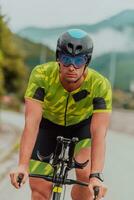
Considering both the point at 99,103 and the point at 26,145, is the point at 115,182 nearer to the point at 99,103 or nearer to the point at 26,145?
the point at 99,103

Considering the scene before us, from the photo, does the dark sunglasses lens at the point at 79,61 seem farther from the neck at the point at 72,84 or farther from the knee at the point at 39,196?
the knee at the point at 39,196

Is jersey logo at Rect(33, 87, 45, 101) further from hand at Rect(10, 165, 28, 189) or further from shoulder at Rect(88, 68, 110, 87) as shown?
hand at Rect(10, 165, 28, 189)

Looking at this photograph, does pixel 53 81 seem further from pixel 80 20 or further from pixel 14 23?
pixel 14 23

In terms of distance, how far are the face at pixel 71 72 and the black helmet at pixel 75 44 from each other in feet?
0.28

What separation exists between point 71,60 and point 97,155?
23.7 inches

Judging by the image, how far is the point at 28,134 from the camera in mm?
4664

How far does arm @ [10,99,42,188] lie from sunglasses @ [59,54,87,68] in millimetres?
402

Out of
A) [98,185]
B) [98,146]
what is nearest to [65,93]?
[98,146]

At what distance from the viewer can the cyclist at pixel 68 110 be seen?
4512 millimetres

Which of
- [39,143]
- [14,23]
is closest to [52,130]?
[39,143]

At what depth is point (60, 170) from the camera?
4.62m

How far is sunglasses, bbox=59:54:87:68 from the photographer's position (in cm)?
449

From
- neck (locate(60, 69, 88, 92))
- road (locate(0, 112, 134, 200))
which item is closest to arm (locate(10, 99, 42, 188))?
neck (locate(60, 69, 88, 92))

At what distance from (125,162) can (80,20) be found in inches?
427
